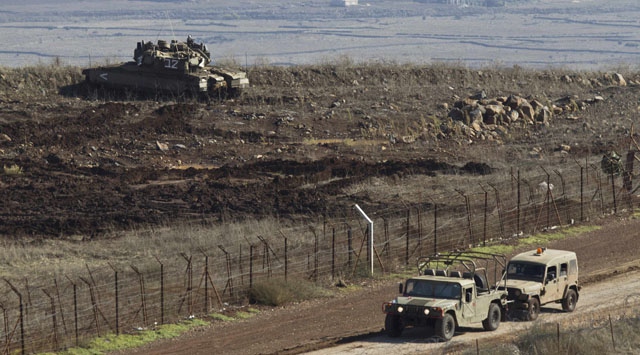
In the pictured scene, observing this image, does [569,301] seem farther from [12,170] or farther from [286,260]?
[12,170]

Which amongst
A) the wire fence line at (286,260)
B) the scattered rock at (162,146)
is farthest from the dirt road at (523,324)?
the scattered rock at (162,146)

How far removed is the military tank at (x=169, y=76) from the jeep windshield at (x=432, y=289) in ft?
105

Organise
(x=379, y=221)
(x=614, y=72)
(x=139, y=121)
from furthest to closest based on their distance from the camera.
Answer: (x=614, y=72) → (x=139, y=121) → (x=379, y=221)

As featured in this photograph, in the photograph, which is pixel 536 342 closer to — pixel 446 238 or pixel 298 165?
pixel 446 238

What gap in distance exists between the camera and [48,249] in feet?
102

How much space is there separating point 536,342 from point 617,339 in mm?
1553

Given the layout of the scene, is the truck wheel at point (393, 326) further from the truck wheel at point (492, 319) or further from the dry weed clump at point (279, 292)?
the dry weed clump at point (279, 292)

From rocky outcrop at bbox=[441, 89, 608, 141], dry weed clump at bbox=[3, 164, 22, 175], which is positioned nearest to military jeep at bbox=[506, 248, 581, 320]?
dry weed clump at bbox=[3, 164, 22, 175]

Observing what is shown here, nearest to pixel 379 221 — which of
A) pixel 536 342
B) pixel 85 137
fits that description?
pixel 536 342

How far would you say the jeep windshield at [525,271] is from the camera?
83.4 ft

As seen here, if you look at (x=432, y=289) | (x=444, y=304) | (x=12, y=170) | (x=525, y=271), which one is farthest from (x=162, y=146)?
(x=444, y=304)

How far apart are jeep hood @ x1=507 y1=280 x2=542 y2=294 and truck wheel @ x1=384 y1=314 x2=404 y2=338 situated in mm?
2844

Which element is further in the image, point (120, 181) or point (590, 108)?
point (590, 108)

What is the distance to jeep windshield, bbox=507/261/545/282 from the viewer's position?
1001 inches
